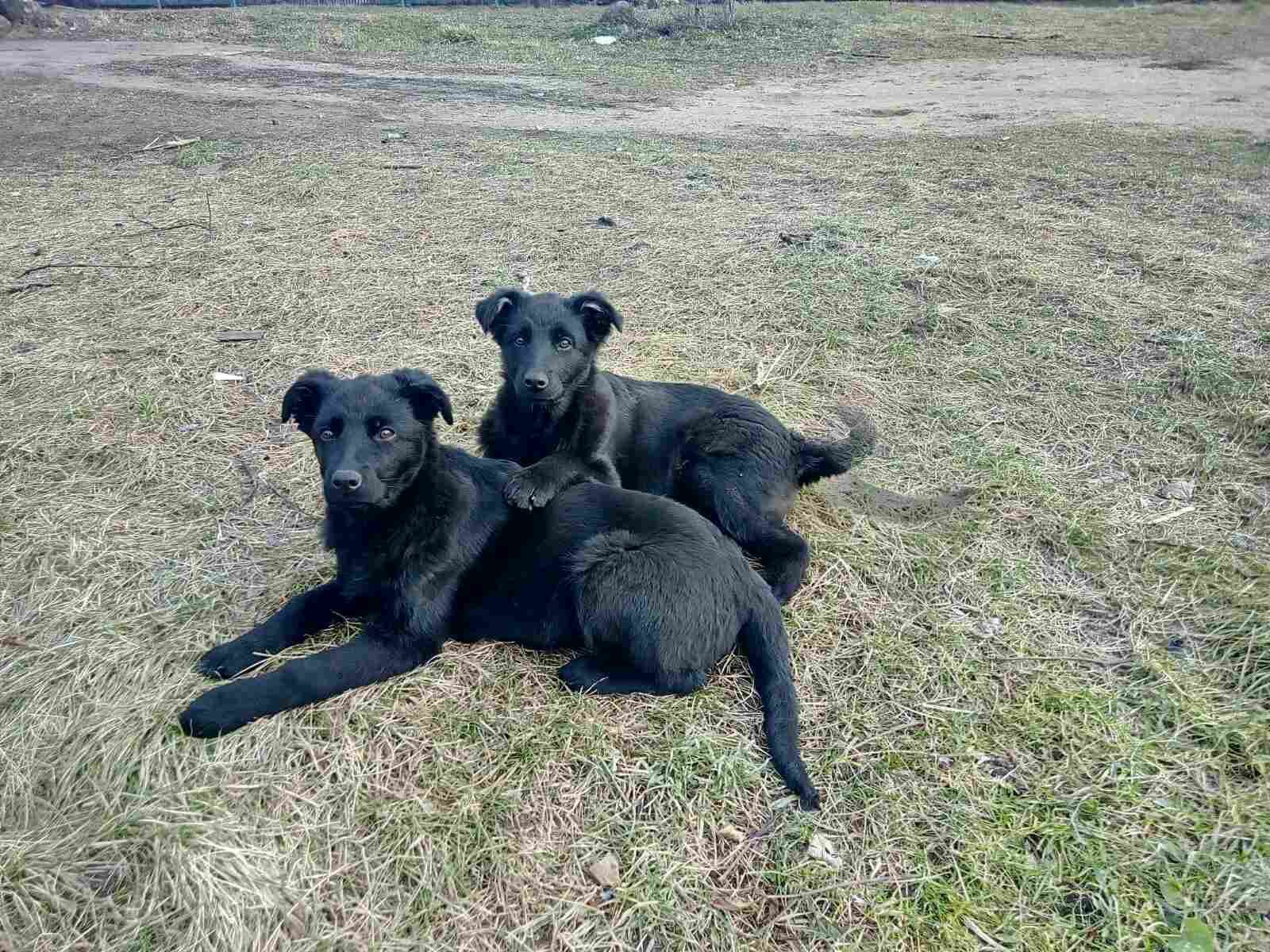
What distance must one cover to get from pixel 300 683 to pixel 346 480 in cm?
86

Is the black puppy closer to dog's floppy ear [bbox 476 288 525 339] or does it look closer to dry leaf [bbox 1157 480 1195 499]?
dog's floppy ear [bbox 476 288 525 339]

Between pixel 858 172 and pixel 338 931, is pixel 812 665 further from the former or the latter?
pixel 858 172

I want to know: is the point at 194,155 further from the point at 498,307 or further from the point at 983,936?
the point at 983,936

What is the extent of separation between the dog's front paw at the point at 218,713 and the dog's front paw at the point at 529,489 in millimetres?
1454

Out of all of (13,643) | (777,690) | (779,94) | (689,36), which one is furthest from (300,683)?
(689,36)

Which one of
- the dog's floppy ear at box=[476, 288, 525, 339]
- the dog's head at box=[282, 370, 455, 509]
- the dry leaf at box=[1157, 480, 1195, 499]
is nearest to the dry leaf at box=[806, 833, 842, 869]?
the dog's head at box=[282, 370, 455, 509]

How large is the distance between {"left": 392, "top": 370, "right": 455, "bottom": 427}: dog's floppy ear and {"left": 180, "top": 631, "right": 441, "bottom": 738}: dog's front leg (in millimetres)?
1043

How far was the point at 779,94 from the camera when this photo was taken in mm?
17438

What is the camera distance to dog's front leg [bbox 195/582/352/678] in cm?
351

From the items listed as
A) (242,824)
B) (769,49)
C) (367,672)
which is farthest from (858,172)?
(769,49)

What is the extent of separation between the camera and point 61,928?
2.62 m

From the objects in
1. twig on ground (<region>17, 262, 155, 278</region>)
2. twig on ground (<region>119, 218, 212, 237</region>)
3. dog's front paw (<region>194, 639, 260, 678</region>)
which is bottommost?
dog's front paw (<region>194, 639, 260, 678</region>)

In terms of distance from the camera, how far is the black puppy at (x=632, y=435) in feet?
14.9

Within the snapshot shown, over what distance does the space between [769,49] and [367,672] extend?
23.2 metres
